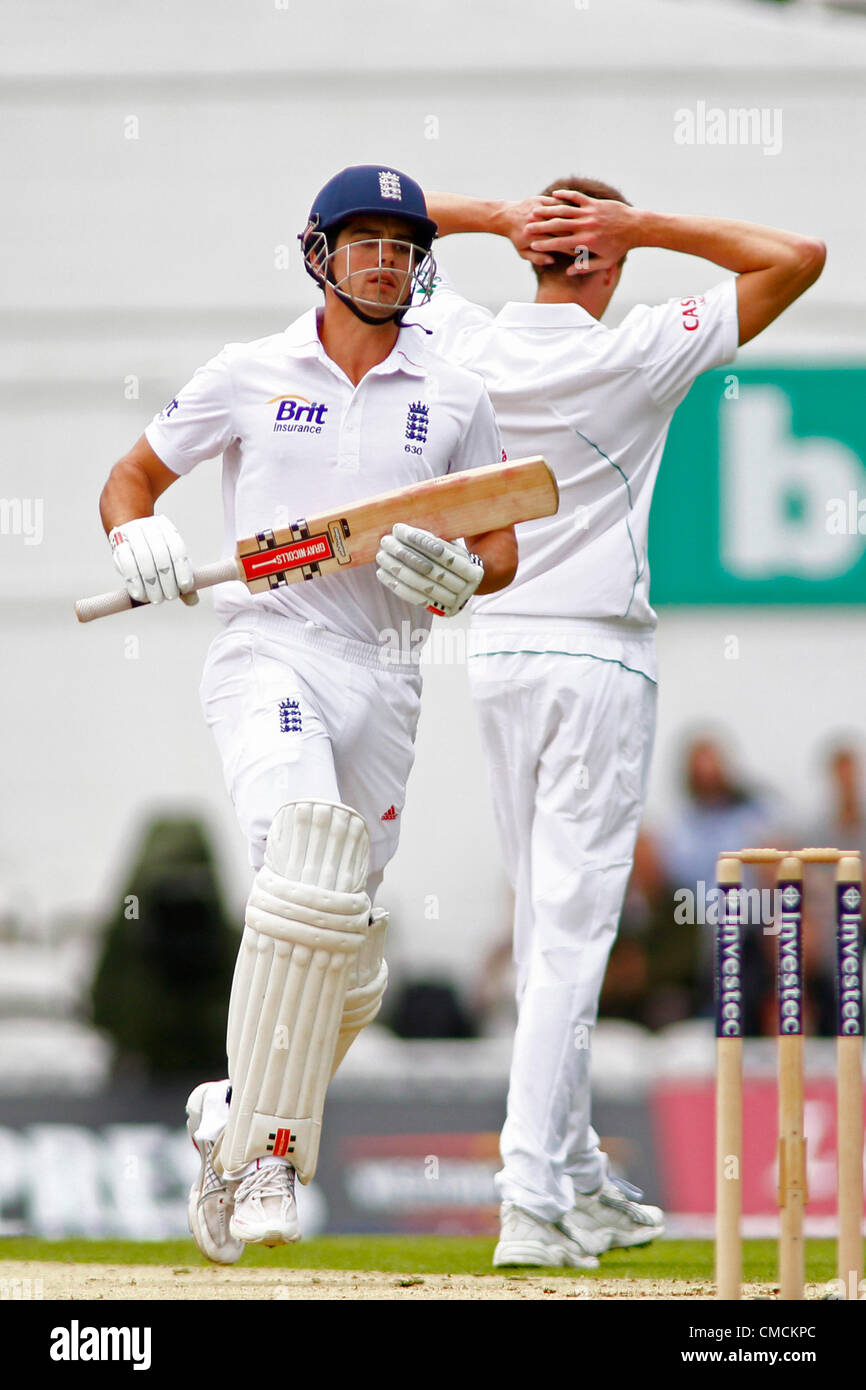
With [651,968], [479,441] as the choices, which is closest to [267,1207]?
[479,441]

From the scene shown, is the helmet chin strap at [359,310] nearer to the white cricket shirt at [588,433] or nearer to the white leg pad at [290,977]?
the white cricket shirt at [588,433]

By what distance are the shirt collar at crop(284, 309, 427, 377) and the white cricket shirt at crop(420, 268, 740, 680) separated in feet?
1.95

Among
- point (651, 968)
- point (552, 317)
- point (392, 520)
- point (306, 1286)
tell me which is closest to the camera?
point (392, 520)

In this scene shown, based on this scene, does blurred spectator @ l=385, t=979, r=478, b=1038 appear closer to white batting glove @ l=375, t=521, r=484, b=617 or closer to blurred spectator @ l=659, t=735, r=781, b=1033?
blurred spectator @ l=659, t=735, r=781, b=1033

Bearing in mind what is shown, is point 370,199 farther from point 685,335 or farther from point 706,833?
point 706,833

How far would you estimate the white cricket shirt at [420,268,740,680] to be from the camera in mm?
4543

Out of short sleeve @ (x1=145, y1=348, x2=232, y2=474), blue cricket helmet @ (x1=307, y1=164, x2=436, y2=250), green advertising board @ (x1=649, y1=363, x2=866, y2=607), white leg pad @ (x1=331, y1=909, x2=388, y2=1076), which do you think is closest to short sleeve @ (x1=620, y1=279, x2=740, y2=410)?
blue cricket helmet @ (x1=307, y1=164, x2=436, y2=250)

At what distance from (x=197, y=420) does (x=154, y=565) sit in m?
0.45

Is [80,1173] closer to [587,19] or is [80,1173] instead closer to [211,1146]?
[211,1146]

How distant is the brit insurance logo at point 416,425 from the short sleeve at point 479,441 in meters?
0.11

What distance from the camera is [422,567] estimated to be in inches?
143

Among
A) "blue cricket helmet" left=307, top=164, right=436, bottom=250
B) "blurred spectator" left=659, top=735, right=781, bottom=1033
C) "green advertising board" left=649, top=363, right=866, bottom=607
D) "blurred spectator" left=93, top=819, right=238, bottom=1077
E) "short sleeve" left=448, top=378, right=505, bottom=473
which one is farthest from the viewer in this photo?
"green advertising board" left=649, top=363, right=866, bottom=607

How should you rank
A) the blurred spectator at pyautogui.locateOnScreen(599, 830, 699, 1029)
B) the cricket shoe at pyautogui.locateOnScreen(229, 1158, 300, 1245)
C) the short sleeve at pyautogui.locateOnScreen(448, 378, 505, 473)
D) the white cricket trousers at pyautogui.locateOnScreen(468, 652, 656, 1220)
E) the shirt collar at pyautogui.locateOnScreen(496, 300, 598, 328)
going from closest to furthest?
1. the cricket shoe at pyautogui.locateOnScreen(229, 1158, 300, 1245)
2. the short sleeve at pyautogui.locateOnScreen(448, 378, 505, 473)
3. the white cricket trousers at pyautogui.locateOnScreen(468, 652, 656, 1220)
4. the shirt collar at pyautogui.locateOnScreen(496, 300, 598, 328)
5. the blurred spectator at pyautogui.locateOnScreen(599, 830, 699, 1029)

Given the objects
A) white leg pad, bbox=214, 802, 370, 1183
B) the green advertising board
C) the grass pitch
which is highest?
the green advertising board
